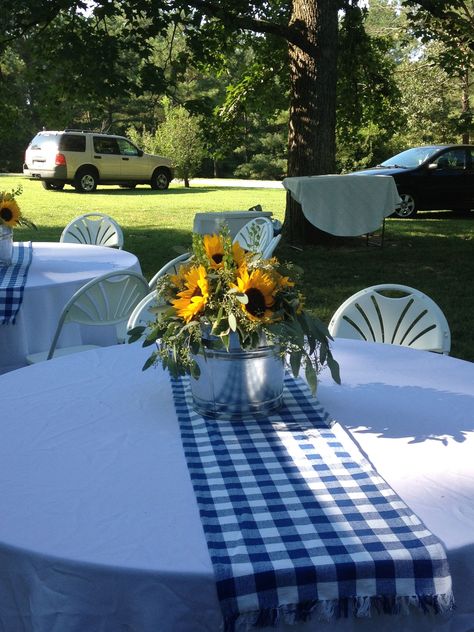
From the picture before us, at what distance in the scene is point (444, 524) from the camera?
54.1 inches

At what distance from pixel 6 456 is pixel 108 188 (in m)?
23.5

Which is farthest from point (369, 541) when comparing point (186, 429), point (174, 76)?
point (174, 76)

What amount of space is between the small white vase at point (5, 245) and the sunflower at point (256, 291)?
9.53ft

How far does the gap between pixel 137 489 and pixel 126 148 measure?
76.2 feet

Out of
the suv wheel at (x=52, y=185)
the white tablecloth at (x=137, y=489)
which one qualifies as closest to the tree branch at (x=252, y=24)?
the white tablecloth at (x=137, y=489)

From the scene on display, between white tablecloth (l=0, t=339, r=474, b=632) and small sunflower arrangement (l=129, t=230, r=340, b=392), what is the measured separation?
0.72 ft

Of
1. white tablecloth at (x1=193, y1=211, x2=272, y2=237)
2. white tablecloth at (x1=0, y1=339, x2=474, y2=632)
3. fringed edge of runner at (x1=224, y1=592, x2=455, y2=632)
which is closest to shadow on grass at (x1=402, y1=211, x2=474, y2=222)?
white tablecloth at (x1=193, y1=211, x2=272, y2=237)

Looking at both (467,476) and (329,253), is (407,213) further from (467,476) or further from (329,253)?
(467,476)

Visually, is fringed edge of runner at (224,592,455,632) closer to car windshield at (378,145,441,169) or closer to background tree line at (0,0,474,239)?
background tree line at (0,0,474,239)

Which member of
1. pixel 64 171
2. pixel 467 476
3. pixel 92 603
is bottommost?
pixel 92 603

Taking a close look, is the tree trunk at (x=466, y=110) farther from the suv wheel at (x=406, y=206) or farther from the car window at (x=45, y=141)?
the car window at (x=45, y=141)

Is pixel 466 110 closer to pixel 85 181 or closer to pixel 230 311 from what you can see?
pixel 85 181

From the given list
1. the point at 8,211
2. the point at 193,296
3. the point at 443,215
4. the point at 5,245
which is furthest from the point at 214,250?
the point at 443,215

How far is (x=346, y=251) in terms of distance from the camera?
10250 millimetres
